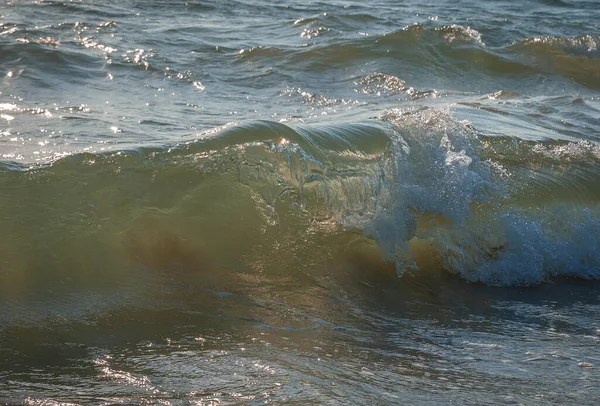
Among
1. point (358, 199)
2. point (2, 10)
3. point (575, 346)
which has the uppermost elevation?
point (2, 10)

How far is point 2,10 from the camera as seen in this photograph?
9562 millimetres

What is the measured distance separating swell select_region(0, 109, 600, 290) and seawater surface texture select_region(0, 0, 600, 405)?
0.04 ft

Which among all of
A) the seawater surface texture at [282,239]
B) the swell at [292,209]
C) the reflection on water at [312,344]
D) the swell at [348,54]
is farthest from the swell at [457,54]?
the reflection on water at [312,344]

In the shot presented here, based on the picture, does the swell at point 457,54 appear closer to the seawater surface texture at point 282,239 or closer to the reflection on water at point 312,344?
the seawater surface texture at point 282,239

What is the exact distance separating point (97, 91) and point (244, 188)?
2.50 m

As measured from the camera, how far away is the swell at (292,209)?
A: 449 centimetres

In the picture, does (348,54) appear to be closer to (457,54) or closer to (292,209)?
(457,54)

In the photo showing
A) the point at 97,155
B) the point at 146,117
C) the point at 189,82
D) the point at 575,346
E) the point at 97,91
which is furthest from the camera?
the point at 189,82

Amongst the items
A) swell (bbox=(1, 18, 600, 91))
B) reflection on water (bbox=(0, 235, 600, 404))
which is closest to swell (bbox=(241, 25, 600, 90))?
swell (bbox=(1, 18, 600, 91))

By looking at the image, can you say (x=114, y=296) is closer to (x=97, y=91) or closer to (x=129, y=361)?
(x=129, y=361)

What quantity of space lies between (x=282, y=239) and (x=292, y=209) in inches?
9.5

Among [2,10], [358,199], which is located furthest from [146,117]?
[2,10]

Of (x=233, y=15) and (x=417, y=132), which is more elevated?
(x=233, y=15)

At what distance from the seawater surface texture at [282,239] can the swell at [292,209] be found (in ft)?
0.04
